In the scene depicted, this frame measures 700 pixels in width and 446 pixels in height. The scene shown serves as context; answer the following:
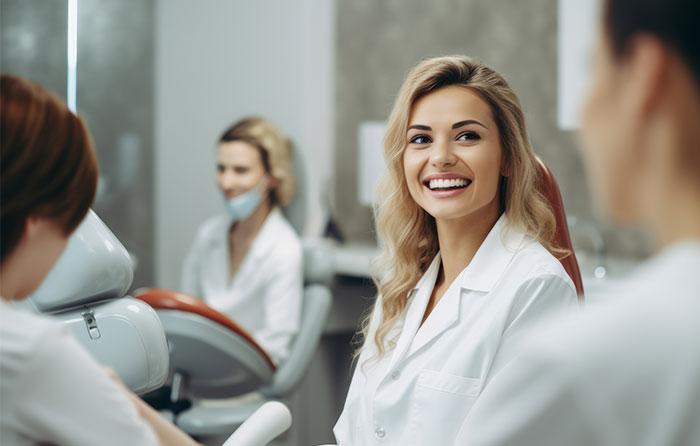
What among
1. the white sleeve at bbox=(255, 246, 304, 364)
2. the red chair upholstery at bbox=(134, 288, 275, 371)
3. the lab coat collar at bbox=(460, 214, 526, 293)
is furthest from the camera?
the white sleeve at bbox=(255, 246, 304, 364)

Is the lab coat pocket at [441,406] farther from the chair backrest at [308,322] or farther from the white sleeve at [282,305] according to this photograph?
the white sleeve at [282,305]

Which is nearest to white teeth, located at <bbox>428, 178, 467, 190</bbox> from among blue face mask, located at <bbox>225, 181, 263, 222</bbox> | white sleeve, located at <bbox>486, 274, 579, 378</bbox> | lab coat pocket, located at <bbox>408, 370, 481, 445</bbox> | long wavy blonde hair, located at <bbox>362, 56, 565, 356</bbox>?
long wavy blonde hair, located at <bbox>362, 56, 565, 356</bbox>

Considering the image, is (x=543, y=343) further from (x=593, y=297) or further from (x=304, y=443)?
(x=304, y=443)

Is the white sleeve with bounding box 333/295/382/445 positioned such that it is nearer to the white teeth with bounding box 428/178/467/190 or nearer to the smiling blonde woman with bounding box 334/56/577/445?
the smiling blonde woman with bounding box 334/56/577/445

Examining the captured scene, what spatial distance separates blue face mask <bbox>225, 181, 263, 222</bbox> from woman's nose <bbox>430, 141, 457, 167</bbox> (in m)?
1.79

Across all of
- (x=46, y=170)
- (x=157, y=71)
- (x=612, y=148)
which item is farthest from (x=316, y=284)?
(x=612, y=148)

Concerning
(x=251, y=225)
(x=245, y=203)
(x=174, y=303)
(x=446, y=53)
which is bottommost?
(x=251, y=225)

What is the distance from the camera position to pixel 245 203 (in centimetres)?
351

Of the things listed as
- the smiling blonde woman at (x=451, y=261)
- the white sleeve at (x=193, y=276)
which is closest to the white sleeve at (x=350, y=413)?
the smiling blonde woman at (x=451, y=261)

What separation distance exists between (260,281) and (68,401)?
2323 mm

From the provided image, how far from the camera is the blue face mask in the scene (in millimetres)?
3510

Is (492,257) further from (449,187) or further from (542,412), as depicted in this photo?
(542,412)

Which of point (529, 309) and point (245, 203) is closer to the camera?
point (529, 309)

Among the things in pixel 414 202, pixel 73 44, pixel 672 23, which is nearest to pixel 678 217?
pixel 672 23
